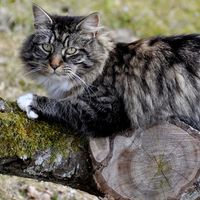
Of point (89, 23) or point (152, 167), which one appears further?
point (89, 23)

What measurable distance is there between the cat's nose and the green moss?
0.38 metres

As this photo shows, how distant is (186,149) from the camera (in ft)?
11.2

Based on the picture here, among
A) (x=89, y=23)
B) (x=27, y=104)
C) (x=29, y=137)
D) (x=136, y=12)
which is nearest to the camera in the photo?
(x=29, y=137)

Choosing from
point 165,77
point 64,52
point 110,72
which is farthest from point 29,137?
point 165,77

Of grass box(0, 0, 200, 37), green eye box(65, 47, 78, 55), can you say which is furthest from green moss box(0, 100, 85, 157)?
grass box(0, 0, 200, 37)

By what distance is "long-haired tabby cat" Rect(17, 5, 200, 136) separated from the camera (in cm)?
368

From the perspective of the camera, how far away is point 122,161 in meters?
3.42

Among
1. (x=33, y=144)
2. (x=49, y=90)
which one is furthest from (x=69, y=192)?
(x=33, y=144)

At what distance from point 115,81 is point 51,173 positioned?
2.66 feet

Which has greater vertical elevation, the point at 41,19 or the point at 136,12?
the point at 41,19

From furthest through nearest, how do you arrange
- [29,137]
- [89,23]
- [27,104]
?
[89,23] < [27,104] < [29,137]

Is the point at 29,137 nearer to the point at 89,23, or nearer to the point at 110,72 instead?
the point at 110,72

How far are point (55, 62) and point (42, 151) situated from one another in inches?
25.1

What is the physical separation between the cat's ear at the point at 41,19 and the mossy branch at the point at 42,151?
2.11ft
